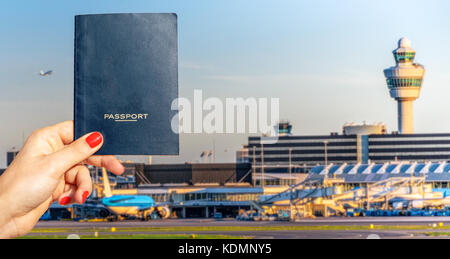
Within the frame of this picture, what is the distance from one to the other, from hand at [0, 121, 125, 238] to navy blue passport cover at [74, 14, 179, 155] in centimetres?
18

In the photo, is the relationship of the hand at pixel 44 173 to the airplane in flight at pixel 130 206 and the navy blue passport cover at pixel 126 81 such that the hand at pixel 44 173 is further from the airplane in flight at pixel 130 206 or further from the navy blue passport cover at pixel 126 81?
the airplane in flight at pixel 130 206

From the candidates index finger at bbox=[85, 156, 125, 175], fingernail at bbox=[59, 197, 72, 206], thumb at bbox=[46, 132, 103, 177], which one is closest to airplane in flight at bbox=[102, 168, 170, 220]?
fingernail at bbox=[59, 197, 72, 206]

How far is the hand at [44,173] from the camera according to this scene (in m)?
6.29

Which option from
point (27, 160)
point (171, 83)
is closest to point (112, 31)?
point (171, 83)

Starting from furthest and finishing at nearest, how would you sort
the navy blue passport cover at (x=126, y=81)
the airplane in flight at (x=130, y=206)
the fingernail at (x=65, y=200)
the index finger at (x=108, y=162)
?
the airplane in flight at (x=130, y=206)
the fingernail at (x=65, y=200)
the index finger at (x=108, y=162)
the navy blue passport cover at (x=126, y=81)

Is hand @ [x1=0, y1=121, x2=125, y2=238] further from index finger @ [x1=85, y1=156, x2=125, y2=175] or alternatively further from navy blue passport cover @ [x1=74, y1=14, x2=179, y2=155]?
navy blue passport cover @ [x1=74, y1=14, x2=179, y2=155]

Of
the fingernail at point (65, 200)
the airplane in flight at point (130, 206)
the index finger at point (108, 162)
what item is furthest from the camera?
the airplane in flight at point (130, 206)

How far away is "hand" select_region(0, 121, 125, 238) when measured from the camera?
6.29 meters

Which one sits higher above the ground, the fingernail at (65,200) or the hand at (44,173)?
the hand at (44,173)

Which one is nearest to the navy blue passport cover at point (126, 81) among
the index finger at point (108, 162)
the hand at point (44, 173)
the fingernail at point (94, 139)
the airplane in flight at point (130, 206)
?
the fingernail at point (94, 139)

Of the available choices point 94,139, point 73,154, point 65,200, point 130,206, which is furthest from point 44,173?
point 130,206

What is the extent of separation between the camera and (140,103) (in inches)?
238
